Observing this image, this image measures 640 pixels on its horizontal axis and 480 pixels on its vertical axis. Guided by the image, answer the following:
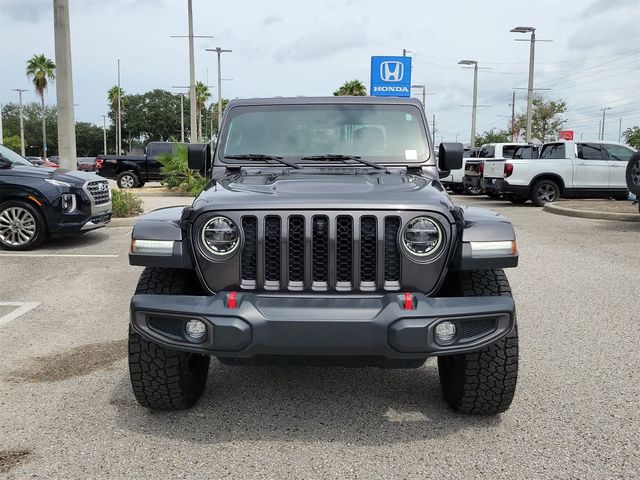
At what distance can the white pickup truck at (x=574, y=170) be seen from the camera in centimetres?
1811

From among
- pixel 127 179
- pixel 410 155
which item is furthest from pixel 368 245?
pixel 127 179

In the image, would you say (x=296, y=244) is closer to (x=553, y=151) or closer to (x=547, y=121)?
(x=553, y=151)

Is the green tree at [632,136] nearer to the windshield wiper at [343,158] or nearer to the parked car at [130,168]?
the parked car at [130,168]

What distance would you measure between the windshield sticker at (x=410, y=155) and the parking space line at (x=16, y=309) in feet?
12.4

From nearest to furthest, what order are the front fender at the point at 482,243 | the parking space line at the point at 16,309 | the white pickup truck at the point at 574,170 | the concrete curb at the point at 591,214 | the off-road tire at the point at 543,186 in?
the front fender at the point at 482,243, the parking space line at the point at 16,309, the concrete curb at the point at 591,214, the white pickup truck at the point at 574,170, the off-road tire at the point at 543,186

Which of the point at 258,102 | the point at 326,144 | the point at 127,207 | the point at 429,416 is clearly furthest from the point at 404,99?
the point at 127,207

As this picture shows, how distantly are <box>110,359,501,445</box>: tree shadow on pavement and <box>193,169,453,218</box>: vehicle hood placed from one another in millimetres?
1192

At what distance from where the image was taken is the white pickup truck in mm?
18109

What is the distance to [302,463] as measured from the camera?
124 inches

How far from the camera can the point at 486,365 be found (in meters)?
3.42

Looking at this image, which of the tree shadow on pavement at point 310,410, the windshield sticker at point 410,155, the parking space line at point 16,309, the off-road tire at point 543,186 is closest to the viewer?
the tree shadow on pavement at point 310,410

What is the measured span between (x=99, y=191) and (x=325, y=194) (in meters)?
8.02

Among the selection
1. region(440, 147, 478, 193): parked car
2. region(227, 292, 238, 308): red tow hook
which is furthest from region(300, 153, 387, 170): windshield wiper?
region(440, 147, 478, 193): parked car

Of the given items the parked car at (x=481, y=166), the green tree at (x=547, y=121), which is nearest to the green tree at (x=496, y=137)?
the green tree at (x=547, y=121)
